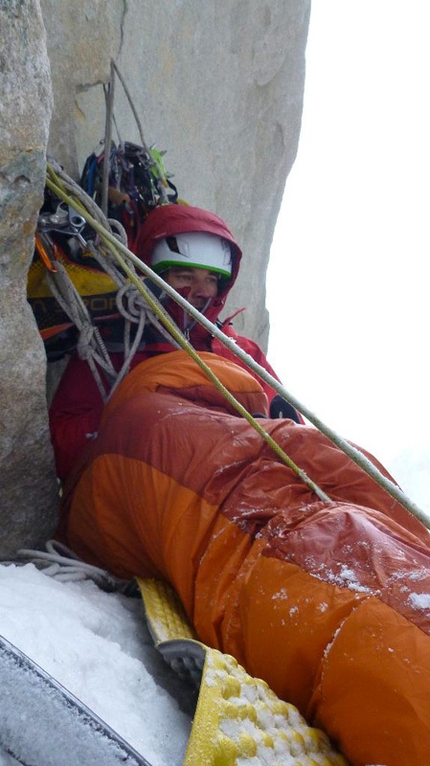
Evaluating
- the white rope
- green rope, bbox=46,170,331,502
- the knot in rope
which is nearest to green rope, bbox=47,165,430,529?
green rope, bbox=46,170,331,502

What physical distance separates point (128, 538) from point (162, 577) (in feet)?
0.37

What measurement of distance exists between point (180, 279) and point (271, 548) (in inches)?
54.0

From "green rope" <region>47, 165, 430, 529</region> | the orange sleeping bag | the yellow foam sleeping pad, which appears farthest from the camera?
"green rope" <region>47, 165, 430, 529</region>

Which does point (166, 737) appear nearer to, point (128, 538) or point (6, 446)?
point (128, 538)

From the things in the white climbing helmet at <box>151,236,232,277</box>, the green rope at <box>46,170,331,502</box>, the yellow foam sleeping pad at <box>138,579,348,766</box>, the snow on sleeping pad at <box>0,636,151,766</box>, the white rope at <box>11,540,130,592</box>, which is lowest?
the white rope at <box>11,540,130,592</box>

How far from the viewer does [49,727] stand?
2.07 ft

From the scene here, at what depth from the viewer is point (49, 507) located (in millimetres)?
1712

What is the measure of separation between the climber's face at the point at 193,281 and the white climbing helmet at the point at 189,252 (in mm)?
25

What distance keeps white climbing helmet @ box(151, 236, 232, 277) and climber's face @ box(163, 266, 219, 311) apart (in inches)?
1.0

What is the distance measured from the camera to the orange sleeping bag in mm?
928

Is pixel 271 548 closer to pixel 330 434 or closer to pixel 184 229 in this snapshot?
pixel 330 434

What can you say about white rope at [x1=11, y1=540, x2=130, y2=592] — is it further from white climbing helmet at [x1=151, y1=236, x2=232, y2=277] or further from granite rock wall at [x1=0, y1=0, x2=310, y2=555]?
white climbing helmet at [x1=151, y1=236, x2=232, y2=277]

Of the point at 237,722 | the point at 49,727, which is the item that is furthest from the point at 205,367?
the point at 49,727

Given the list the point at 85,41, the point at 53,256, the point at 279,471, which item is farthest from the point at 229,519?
the point at 85,41
